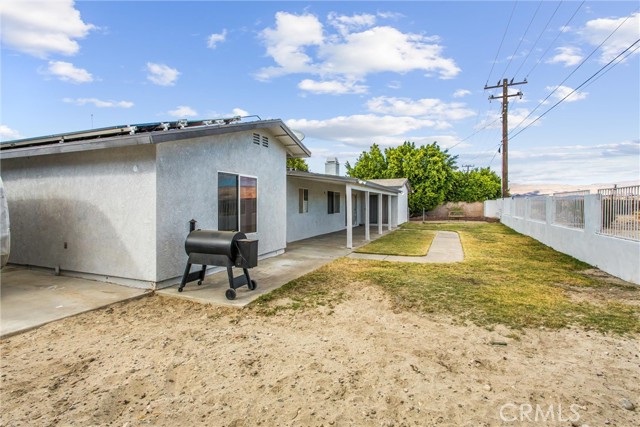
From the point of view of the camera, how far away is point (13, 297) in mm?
5535

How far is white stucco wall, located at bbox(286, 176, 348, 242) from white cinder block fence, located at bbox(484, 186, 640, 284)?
9101 millimetres

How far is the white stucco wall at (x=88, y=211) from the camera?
596cm

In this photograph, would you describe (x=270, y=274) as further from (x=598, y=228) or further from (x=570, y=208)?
(x=570, y=208)

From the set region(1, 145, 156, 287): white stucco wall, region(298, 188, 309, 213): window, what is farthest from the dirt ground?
region(298, 188, 309, 213): window

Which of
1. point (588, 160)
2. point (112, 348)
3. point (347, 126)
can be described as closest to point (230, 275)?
point (112, 348)

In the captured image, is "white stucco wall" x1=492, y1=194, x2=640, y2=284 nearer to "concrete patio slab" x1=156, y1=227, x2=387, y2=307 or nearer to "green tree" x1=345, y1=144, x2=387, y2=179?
"concrete patio slab" x1=156, y1=227, x2=387, y2=307

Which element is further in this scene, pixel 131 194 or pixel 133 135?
pixel 131 194

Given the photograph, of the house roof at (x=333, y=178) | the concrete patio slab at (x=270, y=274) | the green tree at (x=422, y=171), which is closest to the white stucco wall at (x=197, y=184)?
the concrete patio slab at (x=270, y=274)

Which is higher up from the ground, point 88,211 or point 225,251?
point 88,211

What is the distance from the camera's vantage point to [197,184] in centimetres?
681

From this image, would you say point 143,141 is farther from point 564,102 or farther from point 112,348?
point 564,102

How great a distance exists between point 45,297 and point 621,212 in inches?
455

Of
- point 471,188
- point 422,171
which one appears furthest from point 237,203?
point 471,188

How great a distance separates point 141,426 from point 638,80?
59.3ft
